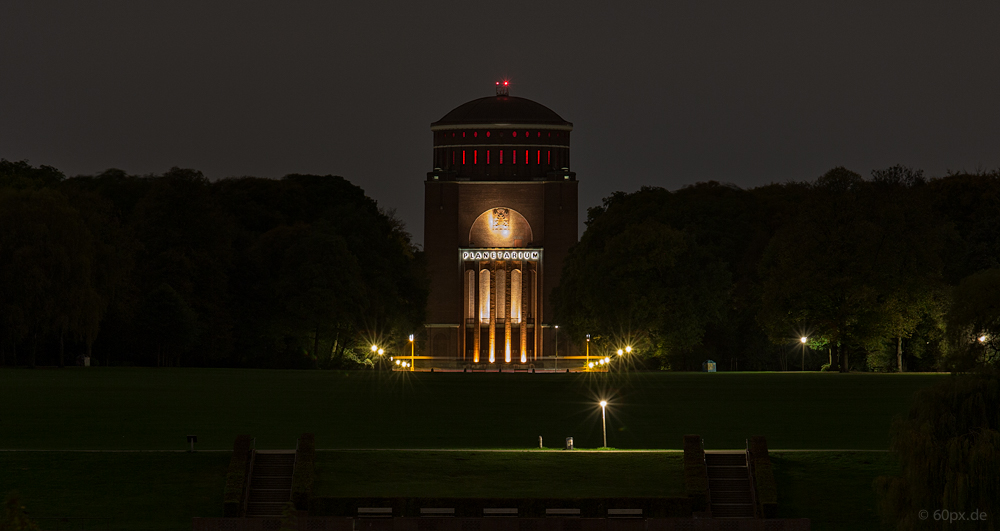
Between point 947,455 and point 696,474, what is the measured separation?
5.52 meters

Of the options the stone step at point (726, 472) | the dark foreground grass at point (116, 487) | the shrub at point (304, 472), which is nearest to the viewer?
the dark foreground grass at point (116, 487)

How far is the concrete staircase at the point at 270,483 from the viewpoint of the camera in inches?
1143

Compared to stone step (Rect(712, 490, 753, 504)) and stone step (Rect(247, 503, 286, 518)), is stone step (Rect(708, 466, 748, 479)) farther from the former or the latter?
stone step (Rect(247, 503, 286, 518))

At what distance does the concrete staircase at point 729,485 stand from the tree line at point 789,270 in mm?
22583

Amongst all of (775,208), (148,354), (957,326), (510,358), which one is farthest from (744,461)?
(510,358)

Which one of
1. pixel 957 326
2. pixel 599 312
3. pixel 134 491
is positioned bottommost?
pixel 134 491

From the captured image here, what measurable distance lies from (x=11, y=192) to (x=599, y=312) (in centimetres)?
2750

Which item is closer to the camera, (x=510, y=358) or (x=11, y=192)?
(x=11, y=192)

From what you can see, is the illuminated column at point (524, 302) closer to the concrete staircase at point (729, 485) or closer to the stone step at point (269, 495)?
the concrete staircase at point (729, 485)

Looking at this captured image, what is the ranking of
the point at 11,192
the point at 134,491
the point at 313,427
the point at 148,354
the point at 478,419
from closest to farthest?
1. the point at 134,491
2. the point at 313,427
3. the point at 478,419
4. the point at 11,192
5. the point at 148,354

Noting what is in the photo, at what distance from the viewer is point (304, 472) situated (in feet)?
96.8

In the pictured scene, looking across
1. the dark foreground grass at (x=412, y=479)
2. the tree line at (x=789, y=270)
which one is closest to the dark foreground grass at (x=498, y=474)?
the dark foreground grass at (x=412, y=479)

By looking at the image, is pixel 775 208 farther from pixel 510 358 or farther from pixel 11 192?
pixel 11 192

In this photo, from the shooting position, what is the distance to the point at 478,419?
128 feet
